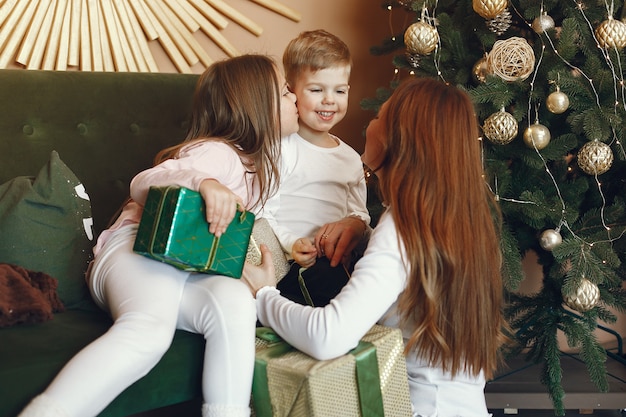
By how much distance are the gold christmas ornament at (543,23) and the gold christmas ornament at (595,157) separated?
0.35 meters

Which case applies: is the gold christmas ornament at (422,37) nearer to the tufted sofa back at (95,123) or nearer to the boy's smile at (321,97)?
the boy's smile at (321,97)

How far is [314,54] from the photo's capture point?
205cm

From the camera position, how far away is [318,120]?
6.75ft

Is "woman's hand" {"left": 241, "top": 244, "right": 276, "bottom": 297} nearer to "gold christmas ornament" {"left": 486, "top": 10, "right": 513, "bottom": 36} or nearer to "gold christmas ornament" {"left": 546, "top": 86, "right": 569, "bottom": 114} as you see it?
"gold christmas ornament" {"left": 546, "top": 86, "right": 569, "bottom": 114}

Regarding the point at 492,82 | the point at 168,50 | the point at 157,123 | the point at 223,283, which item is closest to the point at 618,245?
the point at 492,82

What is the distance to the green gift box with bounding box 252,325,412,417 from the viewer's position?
1311mm

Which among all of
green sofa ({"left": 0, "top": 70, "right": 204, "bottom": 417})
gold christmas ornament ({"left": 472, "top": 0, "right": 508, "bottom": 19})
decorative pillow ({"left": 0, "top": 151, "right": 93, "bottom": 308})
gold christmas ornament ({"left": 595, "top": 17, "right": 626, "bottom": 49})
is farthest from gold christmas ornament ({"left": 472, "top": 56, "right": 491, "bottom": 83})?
decorative pillow ({"left": 0, "top": 151, "right": 93, "bottom": 308})

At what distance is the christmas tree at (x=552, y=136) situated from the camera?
1973mm

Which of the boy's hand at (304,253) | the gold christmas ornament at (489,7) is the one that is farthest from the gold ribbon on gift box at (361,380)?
the gold christmas ornament at (489,7)

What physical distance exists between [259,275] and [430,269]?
0.41 m

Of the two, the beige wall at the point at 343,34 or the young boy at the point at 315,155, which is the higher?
the beige wall at the point at 343,34

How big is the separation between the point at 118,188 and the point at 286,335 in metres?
0.91

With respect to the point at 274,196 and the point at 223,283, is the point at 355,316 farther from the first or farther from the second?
the point at 274,196

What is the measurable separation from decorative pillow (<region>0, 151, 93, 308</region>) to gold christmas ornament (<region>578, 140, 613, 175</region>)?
4.43 feet
